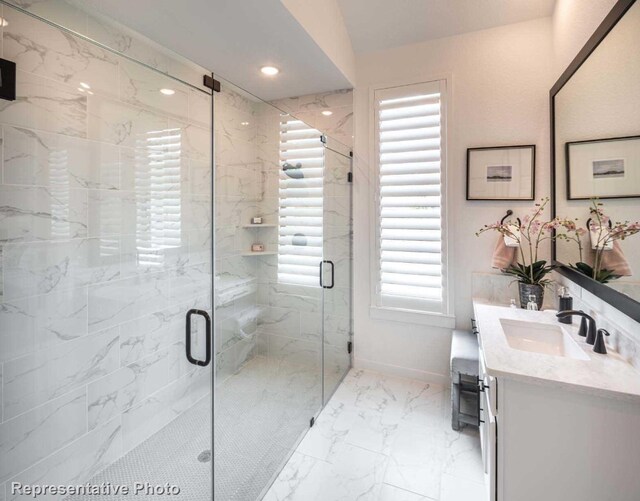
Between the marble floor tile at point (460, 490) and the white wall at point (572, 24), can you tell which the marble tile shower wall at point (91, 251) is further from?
the white wall at point (572, 24)

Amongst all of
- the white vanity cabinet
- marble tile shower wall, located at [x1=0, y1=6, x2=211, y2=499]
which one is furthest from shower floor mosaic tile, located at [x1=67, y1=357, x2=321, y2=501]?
the white vanity cabinet

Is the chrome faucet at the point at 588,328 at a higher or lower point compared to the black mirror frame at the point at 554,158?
lower

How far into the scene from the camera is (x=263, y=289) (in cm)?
220

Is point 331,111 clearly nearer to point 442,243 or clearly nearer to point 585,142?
point 442,243

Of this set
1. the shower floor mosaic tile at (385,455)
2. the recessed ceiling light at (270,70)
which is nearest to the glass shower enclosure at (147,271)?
the shower floor mosaic tile at (385,455)

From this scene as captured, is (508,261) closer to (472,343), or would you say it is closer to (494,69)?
(472,343)

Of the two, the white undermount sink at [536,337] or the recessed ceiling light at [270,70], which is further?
the recessed ceiling light at [270,70]

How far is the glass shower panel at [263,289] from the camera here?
5.89ft

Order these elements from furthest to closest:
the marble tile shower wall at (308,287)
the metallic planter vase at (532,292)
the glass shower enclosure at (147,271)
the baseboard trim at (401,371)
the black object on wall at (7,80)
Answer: the baseboard trim at (401,371) → the marble tile shower wall at (308,287) → the metallic planter vase at (532,292) → the glass shower enclosure at (147,271) → the black object on wall at (7,80)

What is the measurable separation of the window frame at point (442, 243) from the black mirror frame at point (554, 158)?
68cm

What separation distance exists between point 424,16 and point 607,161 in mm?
1798

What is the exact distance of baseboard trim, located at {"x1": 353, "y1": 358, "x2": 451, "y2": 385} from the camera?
106 inches

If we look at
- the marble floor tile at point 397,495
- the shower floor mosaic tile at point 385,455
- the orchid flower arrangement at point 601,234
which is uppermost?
the orchid flower arrangement at point 601,234

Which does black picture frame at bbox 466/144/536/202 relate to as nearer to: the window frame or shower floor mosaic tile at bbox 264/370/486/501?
the window frame
